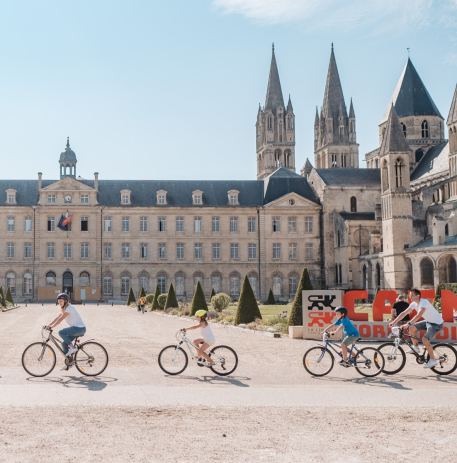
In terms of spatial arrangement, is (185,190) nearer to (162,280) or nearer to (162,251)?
(162,251)

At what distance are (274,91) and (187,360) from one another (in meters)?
71.8

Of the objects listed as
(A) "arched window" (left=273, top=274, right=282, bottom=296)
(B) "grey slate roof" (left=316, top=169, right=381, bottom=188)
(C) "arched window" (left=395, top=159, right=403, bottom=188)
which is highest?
(B) "grey slate roof" (left=316, top=169, right=381, bottom=188)

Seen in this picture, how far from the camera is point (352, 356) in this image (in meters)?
12.5

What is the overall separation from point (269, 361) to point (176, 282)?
47.3 meters

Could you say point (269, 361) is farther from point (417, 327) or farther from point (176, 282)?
point (176, 282)

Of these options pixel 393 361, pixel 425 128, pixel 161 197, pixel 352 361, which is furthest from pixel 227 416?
pixel 425 128

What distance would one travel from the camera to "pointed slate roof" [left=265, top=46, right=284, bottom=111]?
80.9 meters

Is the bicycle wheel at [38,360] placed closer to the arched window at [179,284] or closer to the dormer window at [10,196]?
the arched window at [179,284]

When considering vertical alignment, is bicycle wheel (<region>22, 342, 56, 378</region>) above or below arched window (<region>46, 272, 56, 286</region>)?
below

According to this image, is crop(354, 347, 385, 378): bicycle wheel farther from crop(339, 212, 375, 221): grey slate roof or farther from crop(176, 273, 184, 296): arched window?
crop(176, 273, 184, 296): arched window

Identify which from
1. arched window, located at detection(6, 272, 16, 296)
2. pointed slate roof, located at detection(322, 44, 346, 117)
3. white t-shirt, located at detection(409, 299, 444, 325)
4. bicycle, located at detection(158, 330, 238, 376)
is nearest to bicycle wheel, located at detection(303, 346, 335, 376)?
bicycle, located at detection(158, 330, 238, 376)

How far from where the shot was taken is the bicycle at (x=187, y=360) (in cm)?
1254

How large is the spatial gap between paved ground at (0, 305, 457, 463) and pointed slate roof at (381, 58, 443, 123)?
58.0m

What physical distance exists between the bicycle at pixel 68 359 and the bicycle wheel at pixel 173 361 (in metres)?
1.07
